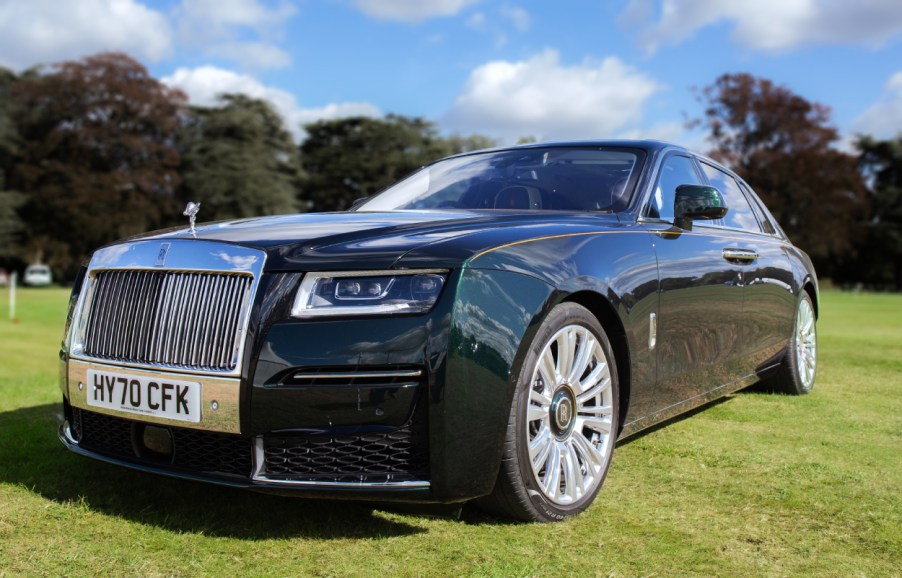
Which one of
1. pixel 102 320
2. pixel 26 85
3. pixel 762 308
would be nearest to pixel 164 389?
pixel 102 320

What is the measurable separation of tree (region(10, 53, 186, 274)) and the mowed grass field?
163 feet

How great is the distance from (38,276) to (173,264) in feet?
183

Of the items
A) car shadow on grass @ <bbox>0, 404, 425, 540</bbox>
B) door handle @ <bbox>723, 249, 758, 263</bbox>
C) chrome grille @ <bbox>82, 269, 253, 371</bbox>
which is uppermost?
door handle @ <bbox>723, 249, 758, 263</bbox>

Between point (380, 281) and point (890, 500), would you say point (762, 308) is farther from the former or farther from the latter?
point (380, 281)

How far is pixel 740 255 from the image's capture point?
489 centimetres

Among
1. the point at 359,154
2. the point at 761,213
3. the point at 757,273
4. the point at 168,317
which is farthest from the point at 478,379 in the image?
the point at 359,154

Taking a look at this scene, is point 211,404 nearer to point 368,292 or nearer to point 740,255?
point 368,292

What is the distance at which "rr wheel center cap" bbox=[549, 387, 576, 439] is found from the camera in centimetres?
327

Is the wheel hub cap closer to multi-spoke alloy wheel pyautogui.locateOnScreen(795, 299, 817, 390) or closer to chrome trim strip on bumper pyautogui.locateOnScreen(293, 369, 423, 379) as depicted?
chrome trim strip on bumper pyautogui.locateOnScreen(293, 369, 423, 379)

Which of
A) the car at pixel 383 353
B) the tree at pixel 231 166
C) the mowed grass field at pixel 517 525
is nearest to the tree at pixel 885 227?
the tree at pixel 231 166

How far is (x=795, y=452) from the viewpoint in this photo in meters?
4.34

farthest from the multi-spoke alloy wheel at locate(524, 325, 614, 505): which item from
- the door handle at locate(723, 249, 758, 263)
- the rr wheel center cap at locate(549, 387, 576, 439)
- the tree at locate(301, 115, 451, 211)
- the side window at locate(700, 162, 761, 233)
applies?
the tree at locate(301, 115, 451, 211)

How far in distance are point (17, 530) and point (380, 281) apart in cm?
153

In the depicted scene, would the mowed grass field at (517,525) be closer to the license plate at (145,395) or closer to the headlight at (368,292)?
the license plate at (145,395)
